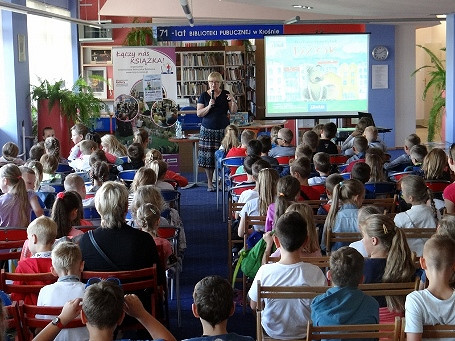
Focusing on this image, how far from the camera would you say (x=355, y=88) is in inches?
579

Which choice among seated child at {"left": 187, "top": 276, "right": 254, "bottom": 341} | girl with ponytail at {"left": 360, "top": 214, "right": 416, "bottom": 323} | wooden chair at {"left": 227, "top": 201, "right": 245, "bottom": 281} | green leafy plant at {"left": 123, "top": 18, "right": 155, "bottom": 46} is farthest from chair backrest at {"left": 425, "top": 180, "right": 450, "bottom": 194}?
green leafy plant at {"left": 123, "top": 18, "right": 155, "bottom": 46}

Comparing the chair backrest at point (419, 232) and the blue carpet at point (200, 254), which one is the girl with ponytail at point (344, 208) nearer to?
the chair backrest at point (419, 232)

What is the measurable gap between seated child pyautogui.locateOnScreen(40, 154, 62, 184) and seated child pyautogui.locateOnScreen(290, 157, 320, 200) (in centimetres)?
245

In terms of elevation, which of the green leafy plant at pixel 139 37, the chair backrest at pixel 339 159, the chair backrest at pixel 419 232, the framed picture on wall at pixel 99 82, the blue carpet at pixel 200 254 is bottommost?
the blue carpet at pixel 200 254

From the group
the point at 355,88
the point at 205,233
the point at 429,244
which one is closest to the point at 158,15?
the point at 355,88

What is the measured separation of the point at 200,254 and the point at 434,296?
5.16 meters

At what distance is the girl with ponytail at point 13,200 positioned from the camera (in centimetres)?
684

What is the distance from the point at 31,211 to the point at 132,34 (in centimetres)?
1179

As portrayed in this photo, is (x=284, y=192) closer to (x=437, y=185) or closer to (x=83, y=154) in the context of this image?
(x=437, y=185)

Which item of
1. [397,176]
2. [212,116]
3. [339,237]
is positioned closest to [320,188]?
[397,176]

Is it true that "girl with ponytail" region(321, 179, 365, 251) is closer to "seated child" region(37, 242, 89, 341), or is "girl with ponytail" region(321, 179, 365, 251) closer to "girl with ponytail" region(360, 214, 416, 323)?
"girl with ponytail" region(360, 214, 416, 323)

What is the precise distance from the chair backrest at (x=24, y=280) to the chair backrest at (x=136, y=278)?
20 cm

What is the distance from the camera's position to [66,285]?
4.24m

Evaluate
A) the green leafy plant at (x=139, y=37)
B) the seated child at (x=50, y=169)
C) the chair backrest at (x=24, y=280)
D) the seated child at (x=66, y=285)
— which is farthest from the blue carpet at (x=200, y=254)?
the green leafy plant at (x=139, y=37)
